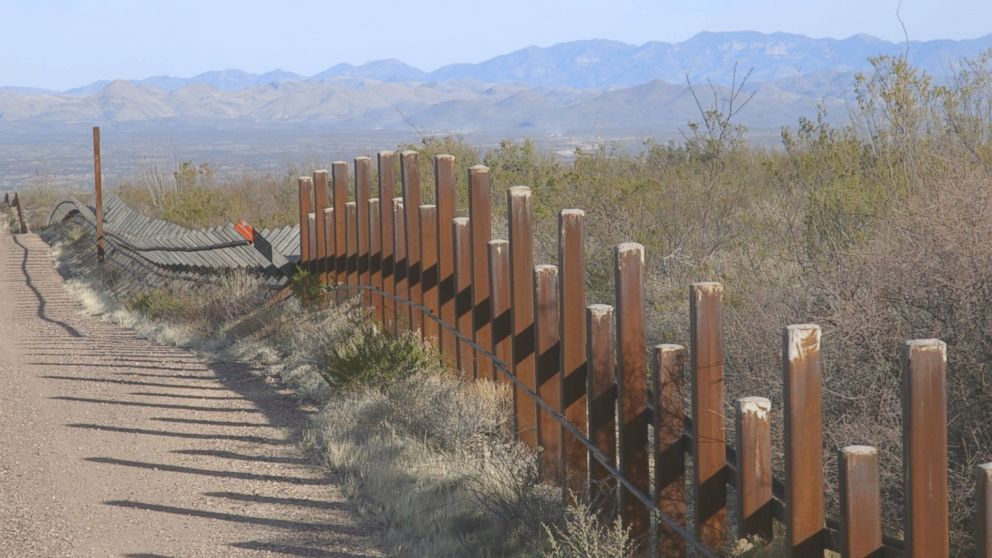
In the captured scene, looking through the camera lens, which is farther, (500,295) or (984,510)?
(500,295)

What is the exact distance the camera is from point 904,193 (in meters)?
9.03

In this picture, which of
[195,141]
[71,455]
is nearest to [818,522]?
[71,455]

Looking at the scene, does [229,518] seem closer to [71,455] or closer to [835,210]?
[71,455]

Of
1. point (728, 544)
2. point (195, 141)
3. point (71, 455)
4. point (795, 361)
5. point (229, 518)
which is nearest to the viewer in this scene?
point (795, 361)

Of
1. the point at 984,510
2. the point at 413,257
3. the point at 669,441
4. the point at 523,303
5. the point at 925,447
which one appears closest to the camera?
the point at 984,510

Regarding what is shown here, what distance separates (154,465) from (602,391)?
3477mm

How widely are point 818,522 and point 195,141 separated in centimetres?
15752

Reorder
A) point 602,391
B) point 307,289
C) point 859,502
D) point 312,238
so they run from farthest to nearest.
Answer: point 312,238 → point 307,289 → point 602,391 → point 859,502

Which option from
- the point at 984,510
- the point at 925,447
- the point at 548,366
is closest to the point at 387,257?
the point at 548,366

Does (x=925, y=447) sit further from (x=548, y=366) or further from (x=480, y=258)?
(x=480, y=258)

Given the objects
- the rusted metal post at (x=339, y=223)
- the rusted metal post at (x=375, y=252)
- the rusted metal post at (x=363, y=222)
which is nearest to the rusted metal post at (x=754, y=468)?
the rusted metal post at (x=375, y=252)

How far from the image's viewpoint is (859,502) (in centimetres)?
405

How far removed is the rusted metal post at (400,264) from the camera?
34.0 feet

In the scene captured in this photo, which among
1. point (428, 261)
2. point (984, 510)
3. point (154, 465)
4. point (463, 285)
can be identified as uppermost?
point (428, 261)
